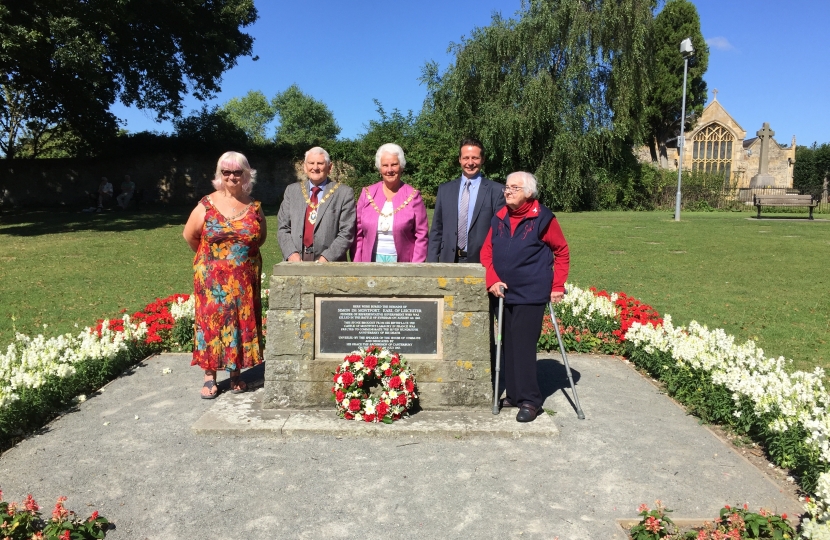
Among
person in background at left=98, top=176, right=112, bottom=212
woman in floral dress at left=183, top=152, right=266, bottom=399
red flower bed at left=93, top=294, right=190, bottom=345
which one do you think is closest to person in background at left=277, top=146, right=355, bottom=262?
woman in floral dress at left=183, top=152, right=266, bottom=399

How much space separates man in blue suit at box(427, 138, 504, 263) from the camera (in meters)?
4.94

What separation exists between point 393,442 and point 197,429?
1.38m

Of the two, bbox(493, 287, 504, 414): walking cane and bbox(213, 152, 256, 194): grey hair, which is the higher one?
bbox(213, 152, 256, 194): grey hair

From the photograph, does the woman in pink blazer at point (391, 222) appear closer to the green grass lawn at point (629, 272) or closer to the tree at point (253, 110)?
the green grass lawn at point (629, 272)

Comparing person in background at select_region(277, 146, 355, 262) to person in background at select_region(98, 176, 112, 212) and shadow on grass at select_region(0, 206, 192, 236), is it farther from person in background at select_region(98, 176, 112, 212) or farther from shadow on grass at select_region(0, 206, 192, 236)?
person in background at select_region(98, 176, 112, 212)

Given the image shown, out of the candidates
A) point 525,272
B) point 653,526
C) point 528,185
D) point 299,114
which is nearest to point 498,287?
point 525,272

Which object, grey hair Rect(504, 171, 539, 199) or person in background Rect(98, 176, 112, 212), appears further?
person in background Rect(98, 176, 112, 212)

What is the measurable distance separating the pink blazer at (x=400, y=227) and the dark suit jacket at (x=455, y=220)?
0.10m

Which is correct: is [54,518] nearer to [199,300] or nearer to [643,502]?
[199,300]

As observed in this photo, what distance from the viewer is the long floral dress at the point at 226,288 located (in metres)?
4.79

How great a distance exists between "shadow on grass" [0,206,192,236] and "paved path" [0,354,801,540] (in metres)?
15.4

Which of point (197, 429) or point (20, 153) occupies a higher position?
point (20, 153)

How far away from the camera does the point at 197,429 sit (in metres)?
4.30

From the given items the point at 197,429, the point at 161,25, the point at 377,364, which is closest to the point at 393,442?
the point at 377,364
